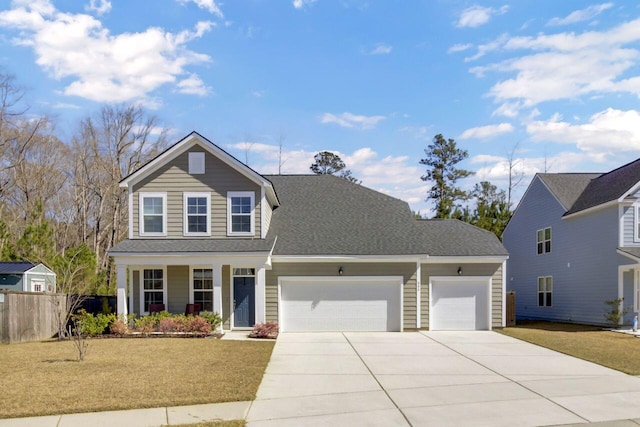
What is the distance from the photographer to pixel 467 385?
10.3m

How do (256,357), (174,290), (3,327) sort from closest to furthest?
(256,357), (3,327), (174,290)

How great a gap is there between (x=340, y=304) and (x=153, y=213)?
7.48 m

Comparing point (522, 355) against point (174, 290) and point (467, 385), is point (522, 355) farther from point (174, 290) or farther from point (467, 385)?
point (174, 290)

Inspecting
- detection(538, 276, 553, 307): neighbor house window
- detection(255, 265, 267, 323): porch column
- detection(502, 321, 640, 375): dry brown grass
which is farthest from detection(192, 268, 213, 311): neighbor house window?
detection(538, 276, 553, 307): neighbor house window

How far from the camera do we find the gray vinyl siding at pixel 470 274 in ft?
68.2

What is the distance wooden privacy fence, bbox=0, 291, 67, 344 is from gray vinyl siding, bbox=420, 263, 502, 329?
483 inches

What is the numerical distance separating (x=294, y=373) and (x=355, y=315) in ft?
29.8

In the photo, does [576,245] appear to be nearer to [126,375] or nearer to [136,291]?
[136,291]

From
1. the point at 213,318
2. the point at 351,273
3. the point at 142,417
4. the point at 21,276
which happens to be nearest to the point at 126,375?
the point at 142,417

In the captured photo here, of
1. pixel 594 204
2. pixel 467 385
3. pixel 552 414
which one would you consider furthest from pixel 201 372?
pixel 594 204

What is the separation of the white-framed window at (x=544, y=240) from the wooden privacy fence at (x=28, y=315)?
70.4ft

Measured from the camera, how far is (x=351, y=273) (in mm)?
20484

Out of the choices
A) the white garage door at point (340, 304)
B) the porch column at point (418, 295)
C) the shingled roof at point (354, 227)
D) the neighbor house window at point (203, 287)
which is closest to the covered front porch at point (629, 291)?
the shingled roof at point (354, 227)

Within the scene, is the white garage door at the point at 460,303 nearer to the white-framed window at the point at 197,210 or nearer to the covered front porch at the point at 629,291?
the covered front porch at the point at 629,291
